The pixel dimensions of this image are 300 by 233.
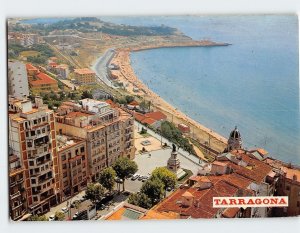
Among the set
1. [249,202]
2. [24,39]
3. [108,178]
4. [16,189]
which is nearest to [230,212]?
[249,202]

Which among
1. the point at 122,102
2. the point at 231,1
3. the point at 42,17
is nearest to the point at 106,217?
the point at 122,102

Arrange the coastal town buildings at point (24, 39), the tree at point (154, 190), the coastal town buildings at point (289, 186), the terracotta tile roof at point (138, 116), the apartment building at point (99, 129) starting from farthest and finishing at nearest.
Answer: the terracotta tile roof at point (138, 116)
the apartment building at point (99, 129)
the tree at point (154, 190)
the coastal town buildings at point (289, 186)
the coastal town buildings at point (24, 39)

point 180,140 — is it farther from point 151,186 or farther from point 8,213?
point 8,213

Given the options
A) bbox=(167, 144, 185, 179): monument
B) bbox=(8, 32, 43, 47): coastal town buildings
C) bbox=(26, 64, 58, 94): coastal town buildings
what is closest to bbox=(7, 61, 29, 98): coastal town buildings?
bbox=(26, 64, 58, 94): coastal town buildings

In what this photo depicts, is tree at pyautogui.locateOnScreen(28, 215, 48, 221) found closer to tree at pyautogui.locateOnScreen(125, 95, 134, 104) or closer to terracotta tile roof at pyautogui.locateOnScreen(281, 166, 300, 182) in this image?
tree at pyautogui.locateOnScreen(125, 95, 134, 104)

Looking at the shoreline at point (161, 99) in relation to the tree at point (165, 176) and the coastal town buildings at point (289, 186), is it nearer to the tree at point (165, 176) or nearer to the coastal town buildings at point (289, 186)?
the tree at point (165, 176)

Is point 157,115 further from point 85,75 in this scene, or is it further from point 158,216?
point 158,216

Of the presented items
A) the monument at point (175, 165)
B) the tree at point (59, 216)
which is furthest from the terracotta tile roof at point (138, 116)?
the tree at point (59, 216)
